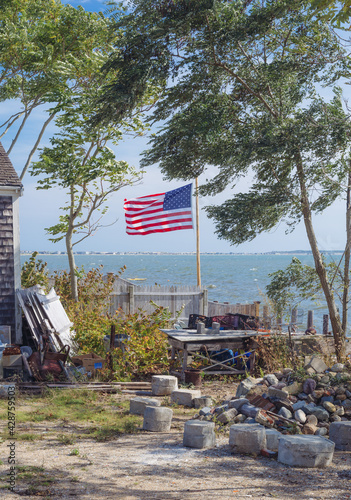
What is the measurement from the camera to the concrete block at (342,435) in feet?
25.0

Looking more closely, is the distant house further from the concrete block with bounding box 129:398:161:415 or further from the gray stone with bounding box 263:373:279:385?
the gray stone with bounding box 263:373:279:385

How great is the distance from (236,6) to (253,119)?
2675 mm

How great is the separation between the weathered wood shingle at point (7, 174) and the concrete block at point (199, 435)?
8.29 meters

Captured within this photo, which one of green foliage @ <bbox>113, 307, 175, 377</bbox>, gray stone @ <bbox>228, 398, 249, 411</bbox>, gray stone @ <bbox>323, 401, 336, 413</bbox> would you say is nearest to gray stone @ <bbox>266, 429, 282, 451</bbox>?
gray stone @ <bbox>228, 398, 249, 411</bbox>

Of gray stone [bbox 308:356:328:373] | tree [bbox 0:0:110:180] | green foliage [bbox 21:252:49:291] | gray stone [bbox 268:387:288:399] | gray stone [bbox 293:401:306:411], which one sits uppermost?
tree [bbox 0:0:110:180]

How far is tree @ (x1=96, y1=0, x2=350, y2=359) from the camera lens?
1084 cm

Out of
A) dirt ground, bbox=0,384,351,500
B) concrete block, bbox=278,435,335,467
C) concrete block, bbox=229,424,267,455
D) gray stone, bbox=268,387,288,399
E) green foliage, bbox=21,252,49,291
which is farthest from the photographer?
green foliage, bbox=21,252,49,291

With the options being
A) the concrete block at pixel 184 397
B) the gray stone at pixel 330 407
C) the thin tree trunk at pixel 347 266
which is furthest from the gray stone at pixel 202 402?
the thin tree trunk at pixel 347 266

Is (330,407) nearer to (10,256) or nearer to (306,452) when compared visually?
(306,452)

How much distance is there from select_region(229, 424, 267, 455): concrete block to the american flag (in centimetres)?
1056

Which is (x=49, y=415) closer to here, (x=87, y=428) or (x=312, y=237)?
(x=87, y=428)

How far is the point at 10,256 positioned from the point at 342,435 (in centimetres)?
915

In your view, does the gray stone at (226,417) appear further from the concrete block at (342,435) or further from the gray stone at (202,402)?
the concrete block at (342,435)

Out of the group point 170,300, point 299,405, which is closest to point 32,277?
point 170,300
